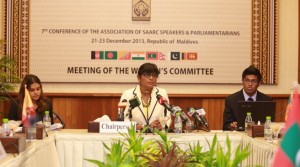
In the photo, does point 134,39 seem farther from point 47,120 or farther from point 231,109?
point 47,120

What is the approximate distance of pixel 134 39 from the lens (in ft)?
20.3

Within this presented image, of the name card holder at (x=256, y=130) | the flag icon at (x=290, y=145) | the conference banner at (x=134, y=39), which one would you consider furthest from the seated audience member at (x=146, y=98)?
the flag icon at (x=290, y=145)

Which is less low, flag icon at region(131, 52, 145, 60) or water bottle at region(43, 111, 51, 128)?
flag icon at region(131, 52, 145, 60)

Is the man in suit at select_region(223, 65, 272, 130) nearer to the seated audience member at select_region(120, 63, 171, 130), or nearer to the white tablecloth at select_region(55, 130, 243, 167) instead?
the seated audience member at select_region(120, 63, 171, 130)

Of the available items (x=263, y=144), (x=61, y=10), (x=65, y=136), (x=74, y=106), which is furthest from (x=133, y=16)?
(x=263, y=144)

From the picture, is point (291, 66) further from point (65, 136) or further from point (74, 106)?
point (65, 136)

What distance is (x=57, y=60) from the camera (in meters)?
6.17

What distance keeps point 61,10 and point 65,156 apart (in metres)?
2.59

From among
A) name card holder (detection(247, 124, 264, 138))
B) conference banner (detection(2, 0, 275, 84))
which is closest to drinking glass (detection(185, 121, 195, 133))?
name card holder (detection(247, 124, 264, 138))

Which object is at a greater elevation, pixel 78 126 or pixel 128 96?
pixel 128 96

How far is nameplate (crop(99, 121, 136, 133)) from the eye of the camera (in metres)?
4.02

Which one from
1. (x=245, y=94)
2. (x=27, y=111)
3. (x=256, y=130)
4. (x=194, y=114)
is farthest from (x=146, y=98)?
(x=27, y=111)

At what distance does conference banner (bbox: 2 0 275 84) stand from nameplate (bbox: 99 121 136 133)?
204 centimetres

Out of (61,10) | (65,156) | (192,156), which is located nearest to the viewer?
(192,156)
